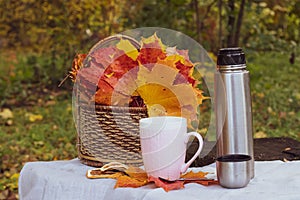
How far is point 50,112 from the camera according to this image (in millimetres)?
5668

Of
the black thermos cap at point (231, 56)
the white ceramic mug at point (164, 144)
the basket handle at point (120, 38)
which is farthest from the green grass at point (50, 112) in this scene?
→ the black thermos cap at point (231, 56)

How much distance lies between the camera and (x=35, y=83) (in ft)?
22.0

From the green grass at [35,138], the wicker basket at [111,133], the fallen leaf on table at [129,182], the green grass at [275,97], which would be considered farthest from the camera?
the green grass at [275,97]

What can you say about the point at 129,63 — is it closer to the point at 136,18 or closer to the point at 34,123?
the point at 34,123

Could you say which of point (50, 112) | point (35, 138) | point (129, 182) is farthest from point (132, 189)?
point (50, 112)

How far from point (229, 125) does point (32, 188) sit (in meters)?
0.61

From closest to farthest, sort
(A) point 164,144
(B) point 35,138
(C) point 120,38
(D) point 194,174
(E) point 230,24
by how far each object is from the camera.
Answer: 1. (A) point 164,144
2. (D) point 194,174
3. (C) point 120,38
4. (B) point 35,138
5. (E) point 230,24

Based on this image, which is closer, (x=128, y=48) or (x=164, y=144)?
(x=164, y=144)

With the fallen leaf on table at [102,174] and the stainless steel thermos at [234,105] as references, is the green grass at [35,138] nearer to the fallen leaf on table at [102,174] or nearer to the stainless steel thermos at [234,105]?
the fallen leaf on table at [102,174]

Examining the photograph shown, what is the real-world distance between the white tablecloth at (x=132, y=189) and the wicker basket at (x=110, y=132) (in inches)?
3.1

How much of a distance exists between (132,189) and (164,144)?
142 mm

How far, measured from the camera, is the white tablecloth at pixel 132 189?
155 centimetres

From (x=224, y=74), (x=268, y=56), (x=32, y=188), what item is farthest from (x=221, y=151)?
(x=268, y=56)

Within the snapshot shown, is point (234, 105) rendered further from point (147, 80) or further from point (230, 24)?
point (230, 24)
